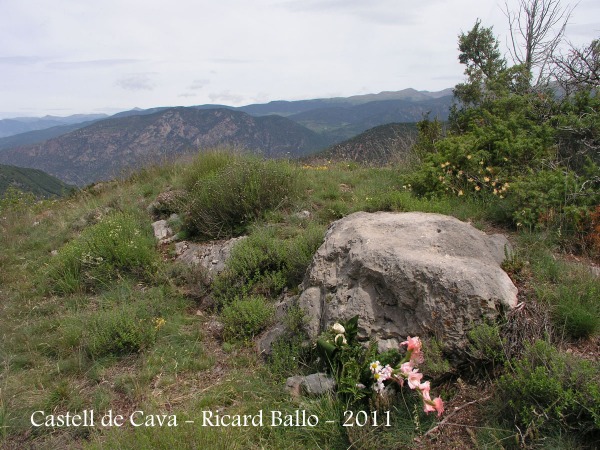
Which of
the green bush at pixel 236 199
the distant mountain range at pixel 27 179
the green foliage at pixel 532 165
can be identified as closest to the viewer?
the green foliage at pixel 532 165

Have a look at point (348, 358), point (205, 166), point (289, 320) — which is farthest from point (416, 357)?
point (205, 166)

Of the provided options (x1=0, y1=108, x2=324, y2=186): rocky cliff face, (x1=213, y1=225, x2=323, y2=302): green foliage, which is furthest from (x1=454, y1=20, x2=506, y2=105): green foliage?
(x1=0, y1=108, x2=324, y2=186): rocky cliff face

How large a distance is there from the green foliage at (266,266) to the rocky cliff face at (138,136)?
9088 cm

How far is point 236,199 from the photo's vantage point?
218 inches

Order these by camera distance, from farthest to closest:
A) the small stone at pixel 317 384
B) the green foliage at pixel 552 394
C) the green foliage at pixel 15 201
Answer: the green foliage at pixel 15 201, the small stone at pixel 317 384, the green foliage at pixel 552 394

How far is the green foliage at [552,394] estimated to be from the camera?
82.0 inches

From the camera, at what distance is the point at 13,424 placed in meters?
2.85

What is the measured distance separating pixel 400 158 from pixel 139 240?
5.25 metres

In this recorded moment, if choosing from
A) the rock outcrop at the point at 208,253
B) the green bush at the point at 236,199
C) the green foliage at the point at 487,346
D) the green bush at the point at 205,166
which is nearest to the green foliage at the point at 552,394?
the green foliage at the point at 487,346

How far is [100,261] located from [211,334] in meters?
2.08

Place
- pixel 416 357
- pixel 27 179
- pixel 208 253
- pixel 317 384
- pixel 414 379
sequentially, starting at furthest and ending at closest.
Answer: pixel 27 179, pixel 208 253, pixel 317 384, pixel 416 357, pixel 414 379

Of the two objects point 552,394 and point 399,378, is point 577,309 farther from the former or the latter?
point 399,378

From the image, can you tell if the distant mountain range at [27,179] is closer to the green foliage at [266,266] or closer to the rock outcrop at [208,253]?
the rock outcrop at [208,253]

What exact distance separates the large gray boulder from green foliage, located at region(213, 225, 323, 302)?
0.44 meters
